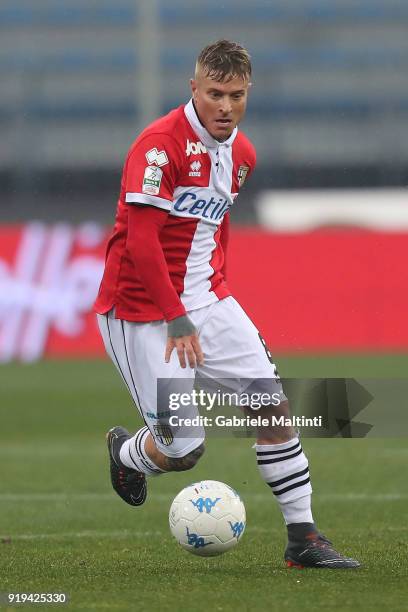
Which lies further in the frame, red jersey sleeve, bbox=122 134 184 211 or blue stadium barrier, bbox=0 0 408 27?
blue stadium barrier, bbox=0 0 408 27

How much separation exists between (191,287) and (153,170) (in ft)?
1.86

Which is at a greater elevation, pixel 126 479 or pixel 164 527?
pixel 126 479

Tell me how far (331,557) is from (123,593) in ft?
3.03

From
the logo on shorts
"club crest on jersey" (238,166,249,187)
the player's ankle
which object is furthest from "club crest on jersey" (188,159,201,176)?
the player's ankle

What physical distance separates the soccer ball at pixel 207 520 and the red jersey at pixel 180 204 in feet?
2.41

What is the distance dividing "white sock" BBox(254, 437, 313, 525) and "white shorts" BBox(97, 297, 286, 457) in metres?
0.22

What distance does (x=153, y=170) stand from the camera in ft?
15.6

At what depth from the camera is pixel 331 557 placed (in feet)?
15.8

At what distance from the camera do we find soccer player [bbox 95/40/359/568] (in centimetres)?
475

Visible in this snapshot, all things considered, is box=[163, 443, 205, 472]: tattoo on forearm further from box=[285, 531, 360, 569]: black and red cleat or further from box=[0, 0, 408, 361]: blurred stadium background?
box=[0, 0, 408, 361]: blurred stadium background

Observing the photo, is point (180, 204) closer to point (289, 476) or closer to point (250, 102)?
point (289, 476)

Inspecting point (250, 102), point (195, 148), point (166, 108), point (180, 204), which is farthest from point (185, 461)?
point (166, 108)

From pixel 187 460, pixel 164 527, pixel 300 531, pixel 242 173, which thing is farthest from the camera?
pixel 164 527

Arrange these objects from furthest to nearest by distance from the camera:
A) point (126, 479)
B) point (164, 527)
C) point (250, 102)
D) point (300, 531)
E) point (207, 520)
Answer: point (250, 102), point (164, 527), point (126, 479), point (300, 531), point (207, 520)
